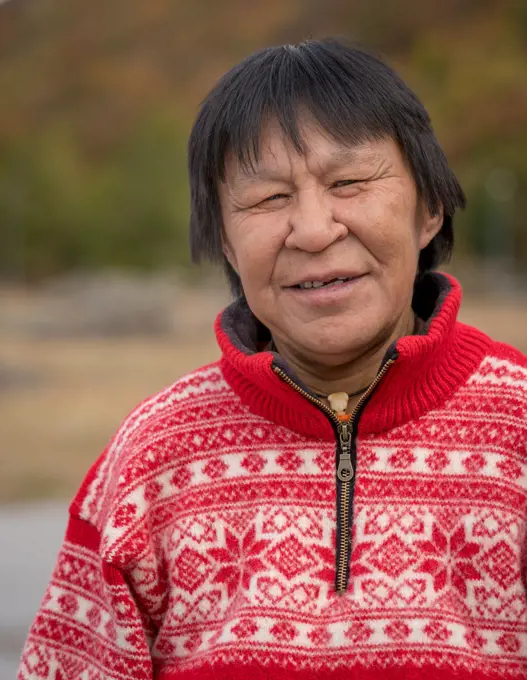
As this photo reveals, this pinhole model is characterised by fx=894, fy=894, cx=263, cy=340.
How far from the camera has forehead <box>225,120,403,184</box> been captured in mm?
1505

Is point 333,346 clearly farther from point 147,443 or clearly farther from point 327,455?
point 147,443

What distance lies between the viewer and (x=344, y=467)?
154 cm

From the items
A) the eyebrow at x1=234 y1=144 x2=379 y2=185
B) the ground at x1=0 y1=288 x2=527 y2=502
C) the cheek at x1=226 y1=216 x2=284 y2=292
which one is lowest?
Result: the cheek at x1=226 y1=216 x2=284 y2=292

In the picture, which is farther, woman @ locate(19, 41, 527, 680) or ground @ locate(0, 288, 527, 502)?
ground @ locate(0, 288, 527, 502)

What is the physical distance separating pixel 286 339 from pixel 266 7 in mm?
64568

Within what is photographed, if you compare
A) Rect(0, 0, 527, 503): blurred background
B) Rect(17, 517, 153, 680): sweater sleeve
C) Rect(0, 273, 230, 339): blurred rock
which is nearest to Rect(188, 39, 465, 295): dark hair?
Rect(17, 517, 153, 680): sweater sleeve

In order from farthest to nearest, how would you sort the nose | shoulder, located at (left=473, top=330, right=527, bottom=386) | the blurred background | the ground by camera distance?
the blurred background → the ground → shoulder, located at (left=473, top=330, right=527, bottom=386) → the nose

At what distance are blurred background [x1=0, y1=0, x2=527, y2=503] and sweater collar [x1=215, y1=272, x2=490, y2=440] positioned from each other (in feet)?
25.4

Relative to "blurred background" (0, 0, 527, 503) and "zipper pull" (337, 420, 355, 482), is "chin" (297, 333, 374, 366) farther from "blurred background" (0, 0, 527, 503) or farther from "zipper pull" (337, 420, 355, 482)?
"blurred background" (0, 0, 527, 503)

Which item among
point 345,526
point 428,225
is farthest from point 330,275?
point 345,526

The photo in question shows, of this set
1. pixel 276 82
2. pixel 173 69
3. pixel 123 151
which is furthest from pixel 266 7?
pixel 276 82

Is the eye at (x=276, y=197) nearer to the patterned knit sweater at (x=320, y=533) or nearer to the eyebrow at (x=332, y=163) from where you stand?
the eyebrow at (x=332, y=163)

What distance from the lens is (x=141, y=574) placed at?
156cm

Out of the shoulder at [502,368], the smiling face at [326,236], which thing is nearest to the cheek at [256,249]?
the smiling face at [326,236]
